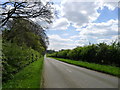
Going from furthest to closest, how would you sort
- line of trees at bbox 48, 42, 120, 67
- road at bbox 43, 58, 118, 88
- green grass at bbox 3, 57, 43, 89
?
line of trees at bbox 48, 42, 120, 67
road at bbox 43, 58, 118, 88
green grass at bbox 3, 57, 43, 89

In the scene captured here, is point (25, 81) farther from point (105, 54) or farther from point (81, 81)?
point (105, 54)

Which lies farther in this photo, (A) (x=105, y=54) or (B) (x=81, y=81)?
(A) (x=105, y=54)

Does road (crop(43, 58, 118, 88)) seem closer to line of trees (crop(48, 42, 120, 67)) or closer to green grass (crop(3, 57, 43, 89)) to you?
green grass (crop(3, 57, 43, 89))

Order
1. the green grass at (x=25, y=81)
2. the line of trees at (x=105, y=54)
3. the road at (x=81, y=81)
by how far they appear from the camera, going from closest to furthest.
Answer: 1. the green grass at (x=25, y=81)
2. the road at (x=81, y=81)
3. the line of trees at (x=105, y=54)

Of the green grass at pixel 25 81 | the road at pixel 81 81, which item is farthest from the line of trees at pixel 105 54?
the green grass at pixel 25 81

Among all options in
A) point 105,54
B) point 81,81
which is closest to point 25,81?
point 81,81

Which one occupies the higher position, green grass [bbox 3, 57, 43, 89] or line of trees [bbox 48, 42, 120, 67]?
line of trees [bbox 48, 42, 120, 67]

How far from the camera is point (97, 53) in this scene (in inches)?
1102


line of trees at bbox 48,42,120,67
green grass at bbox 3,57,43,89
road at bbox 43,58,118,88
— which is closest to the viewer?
green grass at bbox 3,57,43,89

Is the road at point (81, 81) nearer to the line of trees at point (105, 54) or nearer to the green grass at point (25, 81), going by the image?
the green grass at point (25, 81)

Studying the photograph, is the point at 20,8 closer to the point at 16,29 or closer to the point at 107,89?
the point at 16,29

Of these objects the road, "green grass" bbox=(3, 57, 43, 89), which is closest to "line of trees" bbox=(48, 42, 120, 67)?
the road

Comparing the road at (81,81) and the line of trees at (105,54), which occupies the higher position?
the line of trees at (105,54)

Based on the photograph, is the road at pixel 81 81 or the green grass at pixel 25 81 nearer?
the green grass at pixel 25 81
